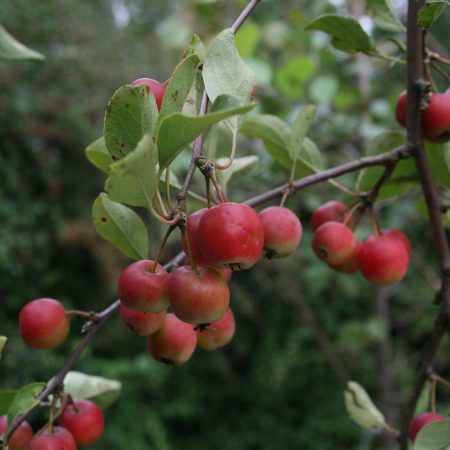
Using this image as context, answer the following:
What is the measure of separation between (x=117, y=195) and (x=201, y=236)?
68 mm

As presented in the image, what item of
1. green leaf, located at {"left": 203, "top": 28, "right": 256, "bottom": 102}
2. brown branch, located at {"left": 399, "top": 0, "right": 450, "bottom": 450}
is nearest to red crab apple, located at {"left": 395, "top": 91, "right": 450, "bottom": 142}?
brown branch, located at {"left": 399, "top": 0, "right": 450, "bottom": 450}

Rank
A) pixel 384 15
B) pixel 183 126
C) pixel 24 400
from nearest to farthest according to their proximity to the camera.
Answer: pixel 183 126
pixel 24 400
pixel 384 15

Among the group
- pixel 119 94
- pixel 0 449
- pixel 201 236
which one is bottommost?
pixel 0 449

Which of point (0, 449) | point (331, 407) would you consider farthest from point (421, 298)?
point (0, 449)

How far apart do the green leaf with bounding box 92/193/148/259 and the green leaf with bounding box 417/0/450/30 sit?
1.06 ft

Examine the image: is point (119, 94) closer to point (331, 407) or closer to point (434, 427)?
point (434, 427)

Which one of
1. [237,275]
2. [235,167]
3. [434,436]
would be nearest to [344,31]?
[235,167]

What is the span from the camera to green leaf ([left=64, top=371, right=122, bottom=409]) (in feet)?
2.13

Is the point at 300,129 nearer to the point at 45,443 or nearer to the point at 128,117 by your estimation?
the point at 128,117

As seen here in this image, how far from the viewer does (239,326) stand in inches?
124

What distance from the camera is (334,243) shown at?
0.63 m

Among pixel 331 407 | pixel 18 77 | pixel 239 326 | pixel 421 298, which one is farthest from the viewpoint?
pixel 239 326

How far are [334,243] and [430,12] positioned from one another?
0.82 feet

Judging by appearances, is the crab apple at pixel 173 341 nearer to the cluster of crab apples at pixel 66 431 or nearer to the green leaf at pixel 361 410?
the cluster of crab apples at pixel 66 431
